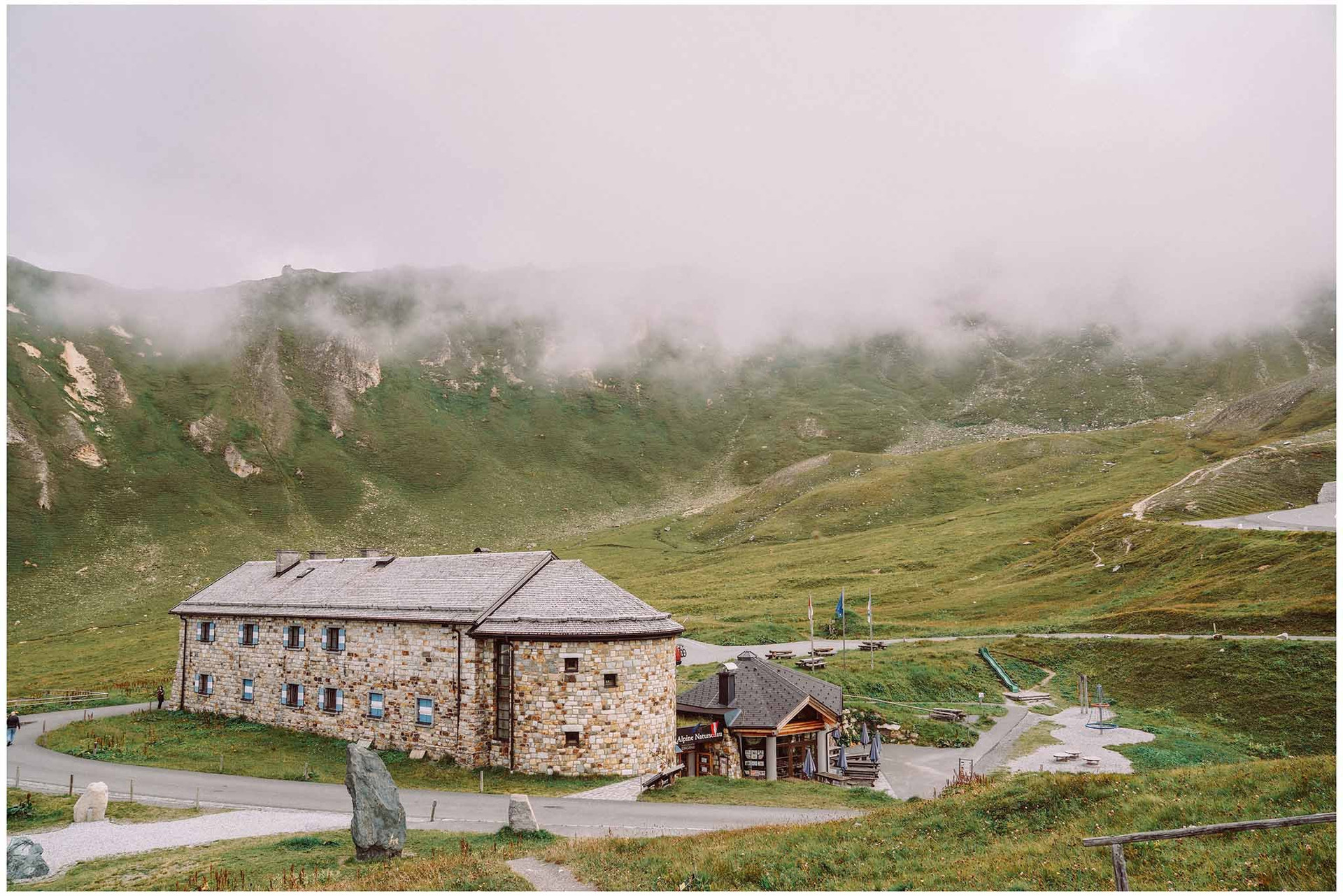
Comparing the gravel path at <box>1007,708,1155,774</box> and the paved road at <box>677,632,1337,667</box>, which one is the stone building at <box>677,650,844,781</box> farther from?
the paved road at <box>677,632,1337,667</box>

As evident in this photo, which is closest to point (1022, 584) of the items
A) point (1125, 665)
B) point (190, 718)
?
point (1125, 665)

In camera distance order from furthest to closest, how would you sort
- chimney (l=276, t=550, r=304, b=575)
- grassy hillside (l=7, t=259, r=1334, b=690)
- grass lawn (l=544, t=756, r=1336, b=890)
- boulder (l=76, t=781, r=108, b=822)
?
1. grassy hillside (l=7, t=259, r=1334, b=690)
2. chimney (l=276, t=550, r=304, b=575)
3. boulder (l=76, t=781, r=108, b=822)
4. grass lawn (l=544, t=756, r=1336, b=890)

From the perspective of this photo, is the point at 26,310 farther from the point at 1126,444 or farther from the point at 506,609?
the point at 1126,444

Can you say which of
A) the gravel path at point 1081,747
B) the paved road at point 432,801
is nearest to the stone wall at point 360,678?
the paved road at point 432,801

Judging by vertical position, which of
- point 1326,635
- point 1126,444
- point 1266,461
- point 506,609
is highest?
point 1126,444

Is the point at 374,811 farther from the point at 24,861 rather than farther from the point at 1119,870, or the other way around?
the point at 1119,870

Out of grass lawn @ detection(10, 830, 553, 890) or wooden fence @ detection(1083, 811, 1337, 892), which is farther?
grass lawn @ detection(10, 830, 553, 890)

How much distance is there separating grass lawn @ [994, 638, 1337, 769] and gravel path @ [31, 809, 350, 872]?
35.4 metres

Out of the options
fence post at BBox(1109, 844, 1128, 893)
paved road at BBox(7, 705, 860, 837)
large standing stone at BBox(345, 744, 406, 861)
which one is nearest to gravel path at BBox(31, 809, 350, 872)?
paved road at BBox(7, 705, 860, 837)

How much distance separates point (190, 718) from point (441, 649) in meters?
24.5

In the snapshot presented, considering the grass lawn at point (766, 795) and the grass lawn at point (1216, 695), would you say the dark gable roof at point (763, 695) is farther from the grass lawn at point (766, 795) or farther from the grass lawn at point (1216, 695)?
the grass lawn at point (1216, 695)

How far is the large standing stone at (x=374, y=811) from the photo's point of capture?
75.6 ft

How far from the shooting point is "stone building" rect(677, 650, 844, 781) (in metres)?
40.1

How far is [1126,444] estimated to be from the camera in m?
185
